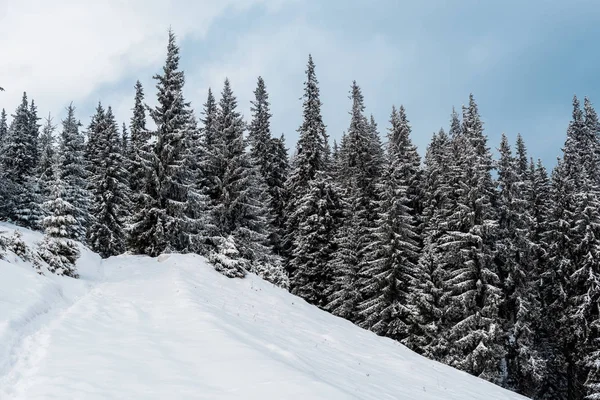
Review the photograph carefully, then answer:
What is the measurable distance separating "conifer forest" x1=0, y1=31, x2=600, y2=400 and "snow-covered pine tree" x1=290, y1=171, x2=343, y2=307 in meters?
0.14

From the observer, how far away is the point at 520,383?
1356 inches

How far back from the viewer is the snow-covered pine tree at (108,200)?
39281 millimetres

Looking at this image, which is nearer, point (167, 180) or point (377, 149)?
point (167, 180)

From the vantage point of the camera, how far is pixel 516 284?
35656 mm

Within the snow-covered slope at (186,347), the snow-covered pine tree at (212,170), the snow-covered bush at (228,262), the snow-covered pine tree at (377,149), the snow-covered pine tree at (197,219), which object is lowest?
the snow-covered slope at (186,347)

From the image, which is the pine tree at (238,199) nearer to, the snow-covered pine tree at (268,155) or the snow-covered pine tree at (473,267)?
the snow-covered pine tree at (268,155)

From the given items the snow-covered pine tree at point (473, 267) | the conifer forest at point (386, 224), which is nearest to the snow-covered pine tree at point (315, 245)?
the conifer forest at point (386, 224)

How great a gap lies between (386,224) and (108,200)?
24.3 meters

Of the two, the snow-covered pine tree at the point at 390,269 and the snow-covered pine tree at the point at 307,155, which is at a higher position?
the snow-covered pine tree at the point at 307,155

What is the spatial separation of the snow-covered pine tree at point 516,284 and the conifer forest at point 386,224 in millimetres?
121

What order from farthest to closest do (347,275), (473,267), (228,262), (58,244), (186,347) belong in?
(347,275), (473,267), (228,262), (58,244), (186,347)

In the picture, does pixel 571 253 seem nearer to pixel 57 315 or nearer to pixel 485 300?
pixel 485 300

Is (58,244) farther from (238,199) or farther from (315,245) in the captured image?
(315,245)

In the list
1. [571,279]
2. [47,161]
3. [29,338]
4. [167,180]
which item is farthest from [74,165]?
[571,279]
